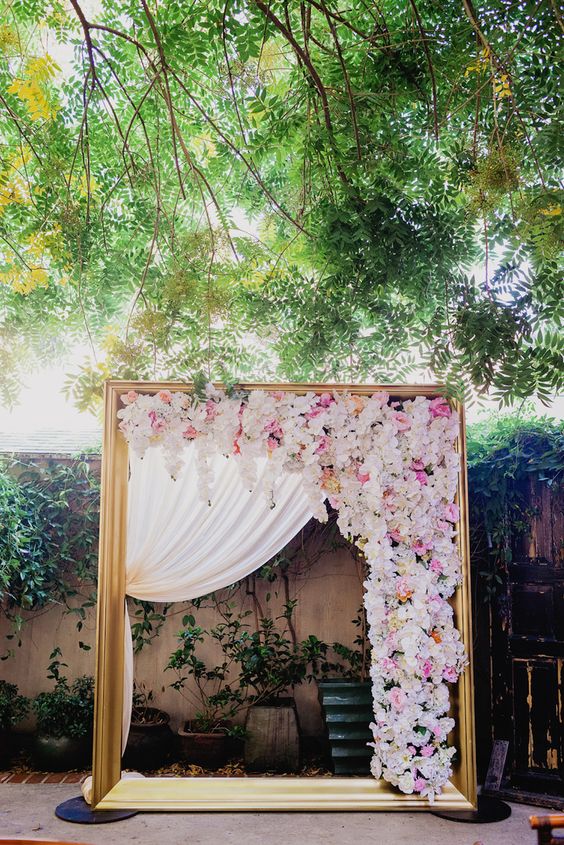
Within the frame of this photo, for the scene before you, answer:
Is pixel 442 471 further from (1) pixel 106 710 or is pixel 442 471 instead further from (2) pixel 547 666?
(1) pixel 106 710

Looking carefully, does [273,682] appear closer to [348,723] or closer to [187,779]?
[348,723]

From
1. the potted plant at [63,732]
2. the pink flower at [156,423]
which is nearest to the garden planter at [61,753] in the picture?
the potted plant at [63,732]

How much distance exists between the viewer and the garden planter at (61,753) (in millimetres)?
4797

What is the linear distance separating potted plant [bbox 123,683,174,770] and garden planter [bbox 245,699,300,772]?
56 centimetres

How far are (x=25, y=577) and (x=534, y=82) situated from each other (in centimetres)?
412

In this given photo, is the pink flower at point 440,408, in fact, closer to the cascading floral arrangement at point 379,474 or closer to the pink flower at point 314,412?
the cascading floral arrangement at point 379,474

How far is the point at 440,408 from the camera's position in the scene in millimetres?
4281

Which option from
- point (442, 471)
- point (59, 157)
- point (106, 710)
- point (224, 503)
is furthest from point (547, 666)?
point (59, 157)

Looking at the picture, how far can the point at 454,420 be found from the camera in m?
4.29

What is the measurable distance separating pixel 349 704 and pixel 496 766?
0.95 metres

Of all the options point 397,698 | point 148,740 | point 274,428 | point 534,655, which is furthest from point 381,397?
point 148,740

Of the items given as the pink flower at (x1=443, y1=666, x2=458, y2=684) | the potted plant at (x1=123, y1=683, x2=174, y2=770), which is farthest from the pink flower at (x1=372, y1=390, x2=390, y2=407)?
the potted plant at (x1=123, y1=683, x2=174, y2=770)

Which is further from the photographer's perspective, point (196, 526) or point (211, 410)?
point (196, 526)

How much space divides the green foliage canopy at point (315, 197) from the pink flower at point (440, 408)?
0.32 metres
